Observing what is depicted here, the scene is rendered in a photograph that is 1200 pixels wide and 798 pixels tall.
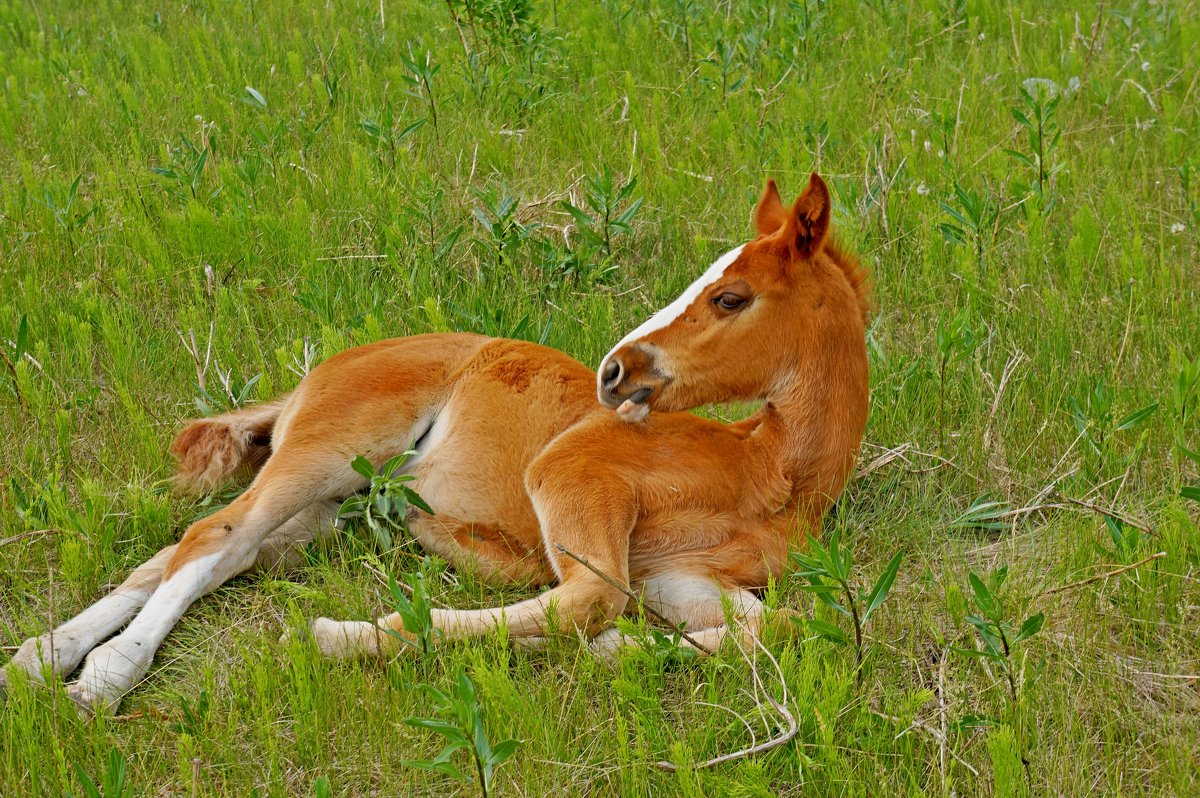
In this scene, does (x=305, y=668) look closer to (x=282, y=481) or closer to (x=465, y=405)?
(x=282, y=481)

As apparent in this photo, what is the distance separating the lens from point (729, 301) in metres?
3.86

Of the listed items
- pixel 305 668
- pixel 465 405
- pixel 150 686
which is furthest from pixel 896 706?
pixel 150 686

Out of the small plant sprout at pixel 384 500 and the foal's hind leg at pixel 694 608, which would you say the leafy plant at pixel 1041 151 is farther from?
the small plant sprout at pixel 384 500

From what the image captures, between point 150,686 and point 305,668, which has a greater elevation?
point 305,668

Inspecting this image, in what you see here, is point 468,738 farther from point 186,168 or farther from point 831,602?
point 186,168

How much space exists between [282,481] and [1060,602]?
92.5 inches

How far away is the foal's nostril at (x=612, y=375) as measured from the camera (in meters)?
3.79

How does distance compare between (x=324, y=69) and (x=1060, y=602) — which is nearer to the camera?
(x=1060, y=602)

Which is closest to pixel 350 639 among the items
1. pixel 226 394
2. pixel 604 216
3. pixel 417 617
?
pixel 417 617

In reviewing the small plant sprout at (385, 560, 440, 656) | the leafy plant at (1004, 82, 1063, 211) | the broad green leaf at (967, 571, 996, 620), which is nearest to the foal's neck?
the broad green leaf at (967, 571, 996, 620)

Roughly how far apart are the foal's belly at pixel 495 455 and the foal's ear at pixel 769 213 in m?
0.77

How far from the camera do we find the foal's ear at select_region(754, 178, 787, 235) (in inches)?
167

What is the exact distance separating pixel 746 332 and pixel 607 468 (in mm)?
591

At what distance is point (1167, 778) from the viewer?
2.89 m
